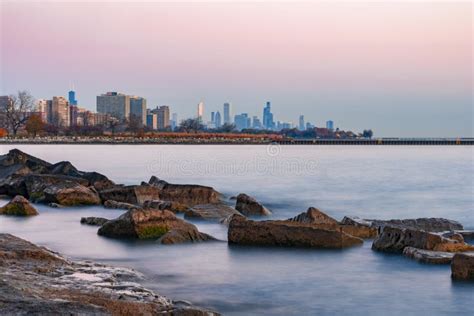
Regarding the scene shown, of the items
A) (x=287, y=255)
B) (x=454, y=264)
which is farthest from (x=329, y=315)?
(x=287, y=255)

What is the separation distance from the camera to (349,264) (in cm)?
1298

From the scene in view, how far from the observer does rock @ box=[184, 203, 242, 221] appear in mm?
18925

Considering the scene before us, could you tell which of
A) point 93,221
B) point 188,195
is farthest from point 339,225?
point 188,195

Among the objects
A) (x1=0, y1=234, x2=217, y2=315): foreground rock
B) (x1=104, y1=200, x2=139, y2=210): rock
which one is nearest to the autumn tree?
(x1=104, y1=200, x2=139, y2=210): rock

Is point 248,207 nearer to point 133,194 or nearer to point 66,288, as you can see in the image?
point 133,194

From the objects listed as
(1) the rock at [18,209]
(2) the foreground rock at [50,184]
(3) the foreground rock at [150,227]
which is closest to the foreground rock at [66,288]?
(3) the foreground rock at [150,227]

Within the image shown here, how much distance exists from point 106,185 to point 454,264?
17.6 meters

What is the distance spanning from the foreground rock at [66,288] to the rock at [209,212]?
23.5 feet

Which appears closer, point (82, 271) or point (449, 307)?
point (449, 307)

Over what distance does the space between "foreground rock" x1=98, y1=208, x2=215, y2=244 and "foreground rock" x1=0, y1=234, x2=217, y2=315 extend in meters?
3.04

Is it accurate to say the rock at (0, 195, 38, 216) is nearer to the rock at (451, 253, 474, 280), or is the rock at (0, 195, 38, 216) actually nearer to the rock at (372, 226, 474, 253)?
the rock at (372, 226, 474, 253)

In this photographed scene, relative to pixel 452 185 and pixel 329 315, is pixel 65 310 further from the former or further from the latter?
pixel 452 185

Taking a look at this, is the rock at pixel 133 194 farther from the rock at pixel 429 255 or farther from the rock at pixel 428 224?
the rock at pixel 429 255

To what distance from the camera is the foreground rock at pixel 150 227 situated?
14.9 m
